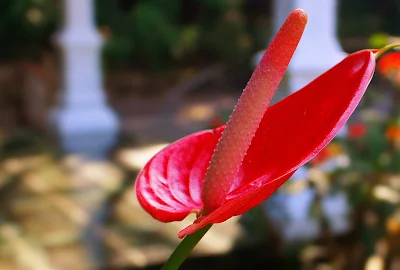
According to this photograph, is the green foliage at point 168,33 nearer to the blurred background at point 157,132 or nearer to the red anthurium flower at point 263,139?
the blurred background at point 157,132

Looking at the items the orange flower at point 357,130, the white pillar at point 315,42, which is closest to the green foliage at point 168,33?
the white pillar at point 315,42

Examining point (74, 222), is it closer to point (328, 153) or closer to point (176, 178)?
point (328, 153)

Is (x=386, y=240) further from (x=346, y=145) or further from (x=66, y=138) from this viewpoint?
(x=66, y=138)

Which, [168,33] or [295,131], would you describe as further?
[168,33]

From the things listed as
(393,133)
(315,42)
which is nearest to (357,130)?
(393,133)

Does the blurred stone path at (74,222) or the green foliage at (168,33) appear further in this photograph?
the green foliage at (168,33)

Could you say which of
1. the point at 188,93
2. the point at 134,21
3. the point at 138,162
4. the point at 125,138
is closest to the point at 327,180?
the point at 138,162

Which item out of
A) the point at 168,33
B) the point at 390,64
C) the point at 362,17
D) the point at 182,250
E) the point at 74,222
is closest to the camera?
the point at 182,250

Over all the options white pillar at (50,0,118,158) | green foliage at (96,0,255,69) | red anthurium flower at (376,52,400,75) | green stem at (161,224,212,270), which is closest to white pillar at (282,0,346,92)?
red anthurium flower at (376,52,400,75)
